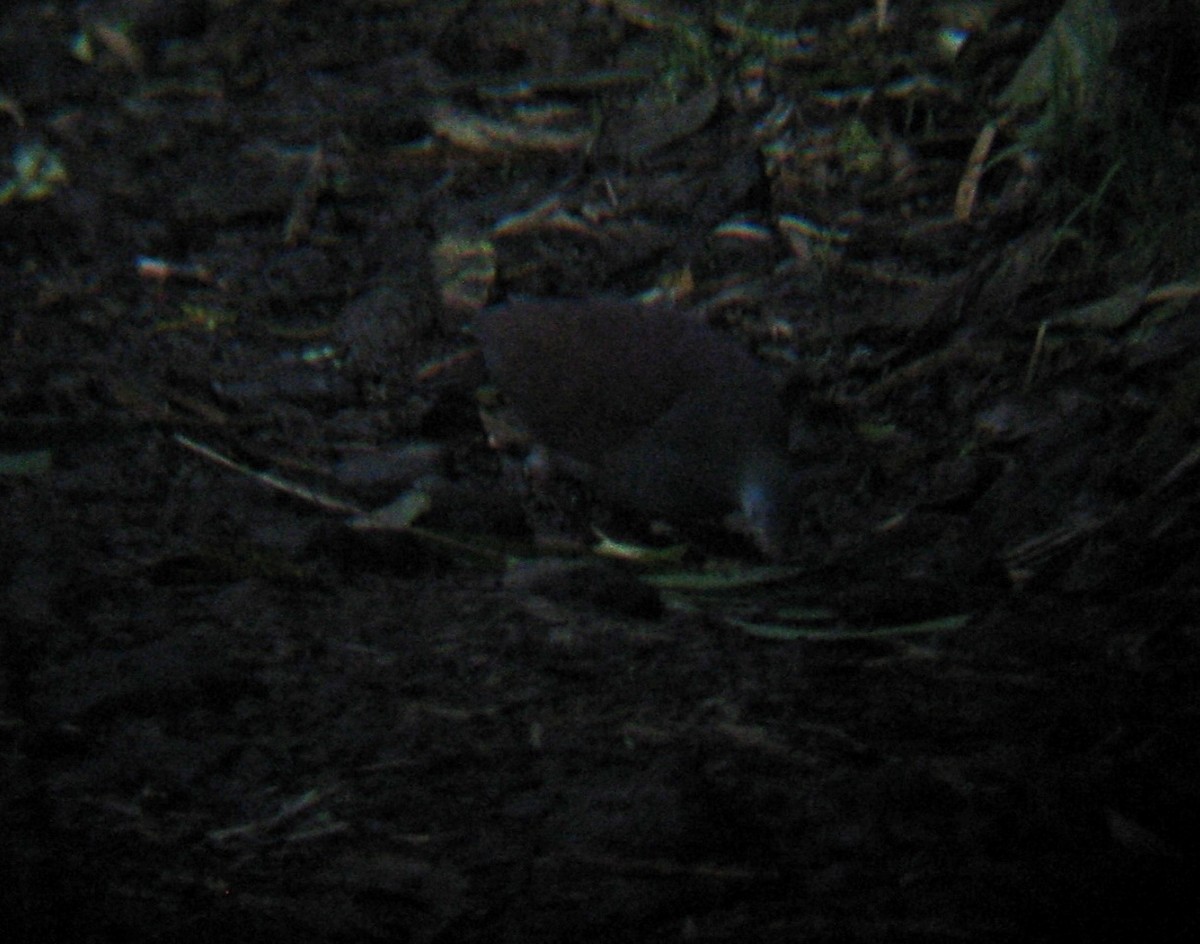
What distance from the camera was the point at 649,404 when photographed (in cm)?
261

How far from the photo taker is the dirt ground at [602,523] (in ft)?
5.57

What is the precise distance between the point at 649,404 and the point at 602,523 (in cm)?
24

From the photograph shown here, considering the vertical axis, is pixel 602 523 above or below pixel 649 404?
below

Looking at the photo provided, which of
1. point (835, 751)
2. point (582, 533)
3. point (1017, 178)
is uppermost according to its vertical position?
point (1017, 178)

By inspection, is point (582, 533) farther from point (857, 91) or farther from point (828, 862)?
point (857, 91)

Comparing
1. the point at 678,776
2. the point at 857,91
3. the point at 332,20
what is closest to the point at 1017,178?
the point at 857,91

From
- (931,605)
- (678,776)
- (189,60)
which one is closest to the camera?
(678,776)

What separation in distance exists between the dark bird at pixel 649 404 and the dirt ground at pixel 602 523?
80 millimetres

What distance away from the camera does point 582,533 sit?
2500 mm

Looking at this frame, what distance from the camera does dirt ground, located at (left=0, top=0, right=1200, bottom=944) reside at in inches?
66.8

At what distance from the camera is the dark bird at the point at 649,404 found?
2.48m

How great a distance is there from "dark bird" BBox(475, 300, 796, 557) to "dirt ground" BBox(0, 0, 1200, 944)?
0.08 m

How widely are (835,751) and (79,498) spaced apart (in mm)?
1330

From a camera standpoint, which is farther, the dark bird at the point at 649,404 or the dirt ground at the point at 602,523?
the dark bird at the point at 649,404
